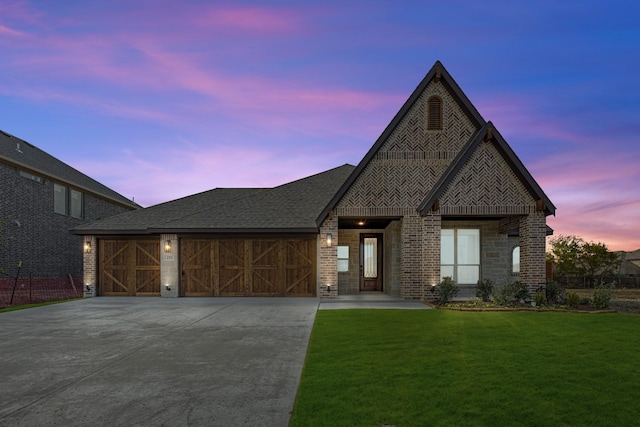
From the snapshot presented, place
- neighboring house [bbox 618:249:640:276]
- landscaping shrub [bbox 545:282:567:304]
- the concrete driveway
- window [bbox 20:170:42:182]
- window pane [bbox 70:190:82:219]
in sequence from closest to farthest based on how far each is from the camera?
the concrete driveway → landscaping shrub [bbox 545:282:567:304] → window [bbox 20:170:42:182] → window pane [bbox 70:190:82:219] → neighboring house [bbox 618:249:640:276]

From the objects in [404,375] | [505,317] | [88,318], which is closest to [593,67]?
[505,317]

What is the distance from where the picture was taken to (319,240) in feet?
54.5

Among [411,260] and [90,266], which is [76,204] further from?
[411,260]

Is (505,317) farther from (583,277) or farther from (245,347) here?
(583,277)

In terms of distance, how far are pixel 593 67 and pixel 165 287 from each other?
69.6ft

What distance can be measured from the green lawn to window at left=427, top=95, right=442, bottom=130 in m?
8.80

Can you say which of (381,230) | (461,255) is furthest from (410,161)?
(461,255)

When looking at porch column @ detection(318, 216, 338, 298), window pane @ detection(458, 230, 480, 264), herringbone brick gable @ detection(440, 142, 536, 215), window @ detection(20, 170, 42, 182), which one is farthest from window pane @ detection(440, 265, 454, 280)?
window @ detection(20, 170, 42, 182)

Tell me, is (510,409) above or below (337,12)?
below

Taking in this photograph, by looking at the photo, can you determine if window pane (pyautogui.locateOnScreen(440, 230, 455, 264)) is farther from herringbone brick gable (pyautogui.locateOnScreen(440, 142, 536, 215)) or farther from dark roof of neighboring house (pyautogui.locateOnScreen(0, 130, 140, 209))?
dark roof of neighboring house (pyautogui.locateOnScreen(0, 130, 140, 209))

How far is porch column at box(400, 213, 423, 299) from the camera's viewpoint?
15328 mm

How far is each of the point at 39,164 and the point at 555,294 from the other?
27670 mm

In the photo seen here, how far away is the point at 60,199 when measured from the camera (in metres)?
25.4

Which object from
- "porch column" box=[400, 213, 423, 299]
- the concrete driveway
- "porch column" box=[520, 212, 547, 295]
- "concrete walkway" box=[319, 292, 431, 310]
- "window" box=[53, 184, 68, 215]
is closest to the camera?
the concrete driveway
